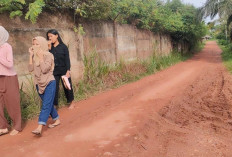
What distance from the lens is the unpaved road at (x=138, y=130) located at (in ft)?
10.1

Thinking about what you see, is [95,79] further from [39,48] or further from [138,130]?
[138,130]

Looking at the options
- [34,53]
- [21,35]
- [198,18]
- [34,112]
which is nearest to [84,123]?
[34,112]

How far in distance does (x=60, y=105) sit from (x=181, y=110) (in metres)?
2.73

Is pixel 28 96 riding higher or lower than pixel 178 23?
lower

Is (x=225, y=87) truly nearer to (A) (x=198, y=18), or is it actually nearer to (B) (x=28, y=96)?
(B) (x=28, y=96)

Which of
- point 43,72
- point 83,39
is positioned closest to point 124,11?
point 83,39

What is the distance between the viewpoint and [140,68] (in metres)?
9.85

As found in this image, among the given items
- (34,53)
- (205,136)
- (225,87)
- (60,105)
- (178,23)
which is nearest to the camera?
(205,136)

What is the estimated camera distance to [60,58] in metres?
4.82

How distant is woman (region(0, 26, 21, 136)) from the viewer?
3.67m

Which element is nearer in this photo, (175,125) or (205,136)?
(205,136)

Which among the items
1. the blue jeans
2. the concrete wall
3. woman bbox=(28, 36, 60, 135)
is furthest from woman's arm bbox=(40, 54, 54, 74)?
the concrete wall

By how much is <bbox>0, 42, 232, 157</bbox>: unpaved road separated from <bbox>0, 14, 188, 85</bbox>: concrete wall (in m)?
1.39

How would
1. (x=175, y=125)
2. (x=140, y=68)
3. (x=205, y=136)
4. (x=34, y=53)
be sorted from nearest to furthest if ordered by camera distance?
(x=205, y=136) < (x=34, y=53) < (x=175, y=125) < (x=140, y=68)
